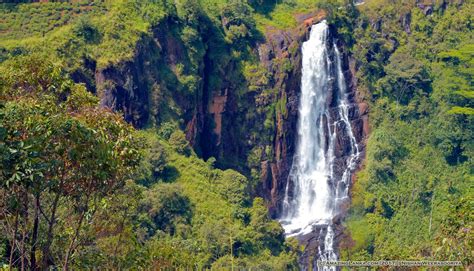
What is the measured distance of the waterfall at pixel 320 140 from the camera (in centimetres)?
4441

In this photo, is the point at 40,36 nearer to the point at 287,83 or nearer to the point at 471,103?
the point at 287,83

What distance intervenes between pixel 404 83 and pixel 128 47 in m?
15.2

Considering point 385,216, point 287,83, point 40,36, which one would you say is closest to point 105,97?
Result: point 40,36

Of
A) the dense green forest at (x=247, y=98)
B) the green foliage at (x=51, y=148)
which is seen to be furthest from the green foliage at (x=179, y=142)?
the green foliage at (x=51, y=148)

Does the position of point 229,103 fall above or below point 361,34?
below

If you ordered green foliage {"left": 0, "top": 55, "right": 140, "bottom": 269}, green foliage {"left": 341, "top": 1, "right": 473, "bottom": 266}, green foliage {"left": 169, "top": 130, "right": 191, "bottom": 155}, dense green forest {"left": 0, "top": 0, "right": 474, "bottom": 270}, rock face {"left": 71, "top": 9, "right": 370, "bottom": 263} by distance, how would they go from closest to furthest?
green foliage {"left": 0, "top": 55, "right": 140, "bottom": 269} → dense green forest {"left": 0, "top": 0, "right": 474, "bottom": 270} → green foliage {"left": 169, "top": 130, "right": 191, "bottom": 155} → rock face {"left": 71, "top": 9, "right": 370, "bottom": 263} → green foliage {"left": 341, "top": 1, "right": 473, "bottom": 266}

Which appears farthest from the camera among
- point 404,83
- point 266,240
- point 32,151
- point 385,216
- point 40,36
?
point 404,83

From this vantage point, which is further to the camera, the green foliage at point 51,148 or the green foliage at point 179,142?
the green foliage at point 179,142

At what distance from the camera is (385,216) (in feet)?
140

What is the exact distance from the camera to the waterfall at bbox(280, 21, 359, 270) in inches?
1748

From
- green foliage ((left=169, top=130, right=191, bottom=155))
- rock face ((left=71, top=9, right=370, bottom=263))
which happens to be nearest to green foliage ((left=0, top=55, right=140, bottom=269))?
green foliage ((left=169, top=130, right=191, bottom=155))

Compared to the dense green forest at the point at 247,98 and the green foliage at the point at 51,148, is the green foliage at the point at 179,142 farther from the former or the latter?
the green foliage at the point at 51,148

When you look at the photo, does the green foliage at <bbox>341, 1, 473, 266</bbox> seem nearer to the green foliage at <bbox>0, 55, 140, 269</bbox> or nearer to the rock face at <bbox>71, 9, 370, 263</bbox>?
the rock face at <bbox>71, 9, 370, 263</bbox>

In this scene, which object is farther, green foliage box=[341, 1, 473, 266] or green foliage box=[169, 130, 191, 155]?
green foliage box=[341, 1, 473, 266]
